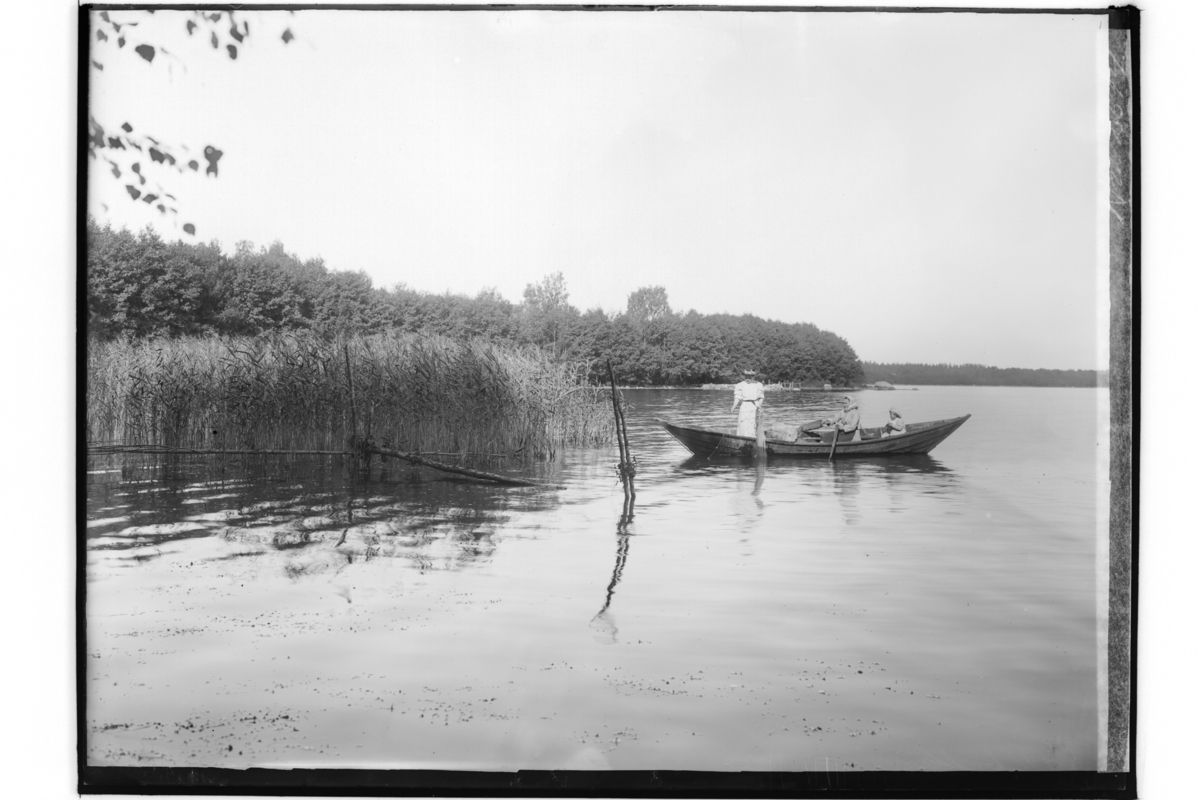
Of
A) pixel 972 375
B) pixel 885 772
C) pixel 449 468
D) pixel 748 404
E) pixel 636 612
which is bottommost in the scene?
pixel 885 772

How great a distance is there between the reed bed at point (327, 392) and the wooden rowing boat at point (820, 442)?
373 millimetres

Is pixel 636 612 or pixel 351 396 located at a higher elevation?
pixel 351 396

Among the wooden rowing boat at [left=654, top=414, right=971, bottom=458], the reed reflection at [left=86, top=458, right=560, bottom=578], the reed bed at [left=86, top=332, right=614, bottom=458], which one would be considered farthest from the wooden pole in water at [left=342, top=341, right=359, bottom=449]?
the wooden rowing boat at [left=654, top=414, right=971, bottom=458]

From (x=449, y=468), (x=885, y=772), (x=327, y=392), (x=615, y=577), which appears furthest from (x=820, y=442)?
(x=327, y=392)

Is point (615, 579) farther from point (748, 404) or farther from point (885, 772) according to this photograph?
point (885, 772)

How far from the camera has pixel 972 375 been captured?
2.74 m

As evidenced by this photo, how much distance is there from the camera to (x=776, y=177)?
276cm

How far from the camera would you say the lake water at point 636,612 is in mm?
2490

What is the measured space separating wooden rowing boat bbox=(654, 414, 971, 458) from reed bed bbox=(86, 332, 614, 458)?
0.37m

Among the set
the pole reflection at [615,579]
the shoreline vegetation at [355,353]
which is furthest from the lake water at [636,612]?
the shoreline vegetation at [355,353]

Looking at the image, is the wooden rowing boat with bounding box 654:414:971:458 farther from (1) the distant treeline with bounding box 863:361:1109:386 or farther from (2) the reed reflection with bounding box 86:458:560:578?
(2) the reed reflection with bounding box 86:458:560:578

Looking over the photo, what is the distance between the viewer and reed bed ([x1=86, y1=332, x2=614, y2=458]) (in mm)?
2795

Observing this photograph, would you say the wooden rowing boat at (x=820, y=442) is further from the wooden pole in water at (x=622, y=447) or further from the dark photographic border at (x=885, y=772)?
the dark photographic border at (x=885, y=772)

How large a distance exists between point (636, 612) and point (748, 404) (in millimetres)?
→ 848
